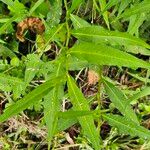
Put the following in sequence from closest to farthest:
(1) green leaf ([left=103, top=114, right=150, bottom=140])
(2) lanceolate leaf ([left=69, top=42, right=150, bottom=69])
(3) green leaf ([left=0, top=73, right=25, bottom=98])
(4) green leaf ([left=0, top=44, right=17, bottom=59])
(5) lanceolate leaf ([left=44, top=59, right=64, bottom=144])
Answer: (2) lanceolate leaf ([left=69, top=42, right=150, bottom=69])
(5) lanceolate leaf ([left=44, top=59, right=64, bottom=144])
(1) green leaf ([left=103, top=114, right=150, bottom=140])
(3) green leaf ([left=0, top=73, right=25, bottom=98])
(4) green leaf ([left=0, top=44, right=17, bottom=59])

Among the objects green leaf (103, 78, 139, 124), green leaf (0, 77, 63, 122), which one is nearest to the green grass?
green leaf (103, 78, 139, 124)

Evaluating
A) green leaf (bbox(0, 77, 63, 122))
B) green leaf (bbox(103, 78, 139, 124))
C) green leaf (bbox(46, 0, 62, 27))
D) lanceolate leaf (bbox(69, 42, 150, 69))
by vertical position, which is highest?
lanceolate leaf (bbox(69, 42, 150, 69))

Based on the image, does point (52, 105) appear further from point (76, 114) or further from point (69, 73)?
point (69, 73)

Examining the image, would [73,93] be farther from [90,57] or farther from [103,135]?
[103,135]

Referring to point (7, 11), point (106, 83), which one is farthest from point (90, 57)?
point (7, 11)

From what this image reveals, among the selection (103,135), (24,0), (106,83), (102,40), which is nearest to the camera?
(102,40)

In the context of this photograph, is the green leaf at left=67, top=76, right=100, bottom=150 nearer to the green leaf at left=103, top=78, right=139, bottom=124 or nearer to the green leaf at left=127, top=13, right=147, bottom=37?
the green leaf at left=103, top=78, right=139, bottom=124
